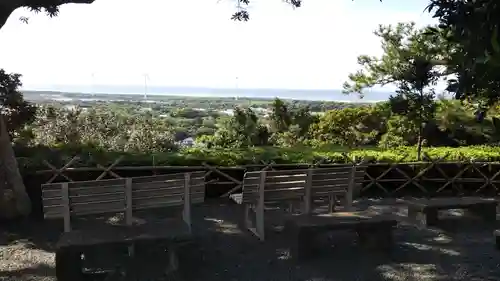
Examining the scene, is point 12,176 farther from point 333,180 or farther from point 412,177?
point 412,177

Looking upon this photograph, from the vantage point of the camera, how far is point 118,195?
6.04 m

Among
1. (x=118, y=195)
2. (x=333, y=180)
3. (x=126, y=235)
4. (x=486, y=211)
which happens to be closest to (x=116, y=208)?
(x=118, y=195)

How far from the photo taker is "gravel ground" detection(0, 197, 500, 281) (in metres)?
5.59

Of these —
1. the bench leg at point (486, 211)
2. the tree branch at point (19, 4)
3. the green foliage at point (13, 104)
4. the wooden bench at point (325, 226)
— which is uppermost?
the tree branch at point (19, 4)

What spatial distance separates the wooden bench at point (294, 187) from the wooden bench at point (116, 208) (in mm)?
702

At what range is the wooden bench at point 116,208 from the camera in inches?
202

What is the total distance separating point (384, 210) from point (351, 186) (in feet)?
5.95

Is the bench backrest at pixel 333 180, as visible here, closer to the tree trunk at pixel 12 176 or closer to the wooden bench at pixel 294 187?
the wooden bench at pixel 294 187

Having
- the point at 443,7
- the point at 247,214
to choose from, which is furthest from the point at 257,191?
the point at 443,7

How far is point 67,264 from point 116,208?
1.08 meters

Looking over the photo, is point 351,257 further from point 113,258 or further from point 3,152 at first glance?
point 3,152

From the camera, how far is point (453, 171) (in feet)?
35.3

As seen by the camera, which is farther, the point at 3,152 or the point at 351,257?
the point at 3,152

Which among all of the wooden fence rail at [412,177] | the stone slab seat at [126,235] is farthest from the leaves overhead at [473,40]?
the wooden fence rail at [412,177]
